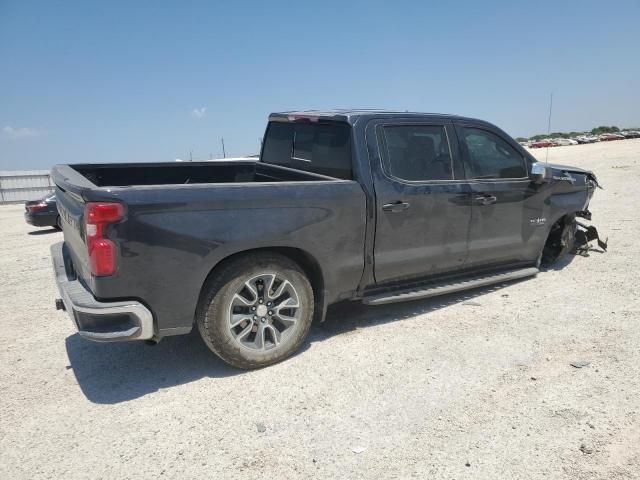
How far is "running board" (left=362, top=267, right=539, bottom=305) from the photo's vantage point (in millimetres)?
4098

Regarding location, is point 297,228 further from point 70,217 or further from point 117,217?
point 70,217

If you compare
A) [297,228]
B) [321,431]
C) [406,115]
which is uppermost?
[406,115]

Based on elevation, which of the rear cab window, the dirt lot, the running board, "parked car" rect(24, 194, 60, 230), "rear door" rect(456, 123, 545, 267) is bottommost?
the dirt lot

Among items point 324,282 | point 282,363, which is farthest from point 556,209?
point 282,363

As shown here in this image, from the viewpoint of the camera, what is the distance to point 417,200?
4.11m

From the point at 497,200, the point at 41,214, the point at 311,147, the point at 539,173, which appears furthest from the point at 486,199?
the point at 41,214

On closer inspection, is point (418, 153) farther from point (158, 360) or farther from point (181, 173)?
point (158, 360)

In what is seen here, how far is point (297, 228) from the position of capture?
11.5 ft

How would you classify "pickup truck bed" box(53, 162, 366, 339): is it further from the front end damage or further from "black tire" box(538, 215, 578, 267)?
"black tire" box(538, 215, 578, 267)

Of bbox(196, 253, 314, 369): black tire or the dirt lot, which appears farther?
bbox(196, 253, 314, 369): black tire

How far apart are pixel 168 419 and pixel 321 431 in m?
0.97

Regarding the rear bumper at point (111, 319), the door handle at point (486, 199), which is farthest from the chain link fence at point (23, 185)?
the door handle at point (486, 199)

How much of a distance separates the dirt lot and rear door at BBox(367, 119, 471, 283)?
1.93 feet

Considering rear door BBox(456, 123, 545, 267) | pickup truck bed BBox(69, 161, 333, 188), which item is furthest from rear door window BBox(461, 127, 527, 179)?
pickup truck bed BBox(69, 161, 333, 188)
